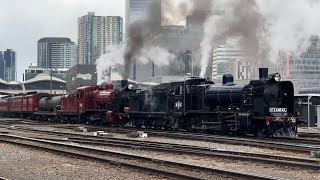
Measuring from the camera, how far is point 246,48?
130 feet

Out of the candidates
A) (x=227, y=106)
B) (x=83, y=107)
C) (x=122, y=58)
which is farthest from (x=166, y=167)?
(x=122, y=58)

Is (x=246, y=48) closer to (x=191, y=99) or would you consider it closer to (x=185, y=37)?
(x=185, y=37)

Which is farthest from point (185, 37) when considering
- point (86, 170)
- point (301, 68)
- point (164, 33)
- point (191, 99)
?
point (301, 68)

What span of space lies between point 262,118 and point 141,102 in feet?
39.9

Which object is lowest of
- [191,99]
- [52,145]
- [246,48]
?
[52,145]

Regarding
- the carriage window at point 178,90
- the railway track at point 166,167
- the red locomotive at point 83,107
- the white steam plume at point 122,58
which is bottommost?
the railway track at point 166,167

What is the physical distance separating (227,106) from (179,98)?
4434mm

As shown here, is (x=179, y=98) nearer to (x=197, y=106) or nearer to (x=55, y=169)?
(x=197, y=106)

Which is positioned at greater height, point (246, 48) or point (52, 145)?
point (246, 48)

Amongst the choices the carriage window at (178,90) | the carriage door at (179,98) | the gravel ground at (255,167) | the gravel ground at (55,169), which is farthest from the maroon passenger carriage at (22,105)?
the gravel ground at (255,167)

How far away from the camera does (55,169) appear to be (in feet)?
46.3

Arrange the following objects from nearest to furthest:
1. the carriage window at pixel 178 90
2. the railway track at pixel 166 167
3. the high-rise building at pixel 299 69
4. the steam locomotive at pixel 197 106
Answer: the railway track at pixel 166 167, the steam locomotive at pixel 197 106, the carriage window at pixel 178 90, the high-rise building at pixel 299 69

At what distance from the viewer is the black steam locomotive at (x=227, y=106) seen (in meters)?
25.7

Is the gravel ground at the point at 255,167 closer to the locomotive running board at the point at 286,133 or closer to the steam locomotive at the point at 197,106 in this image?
the steam locomotive at the point at 197,106
